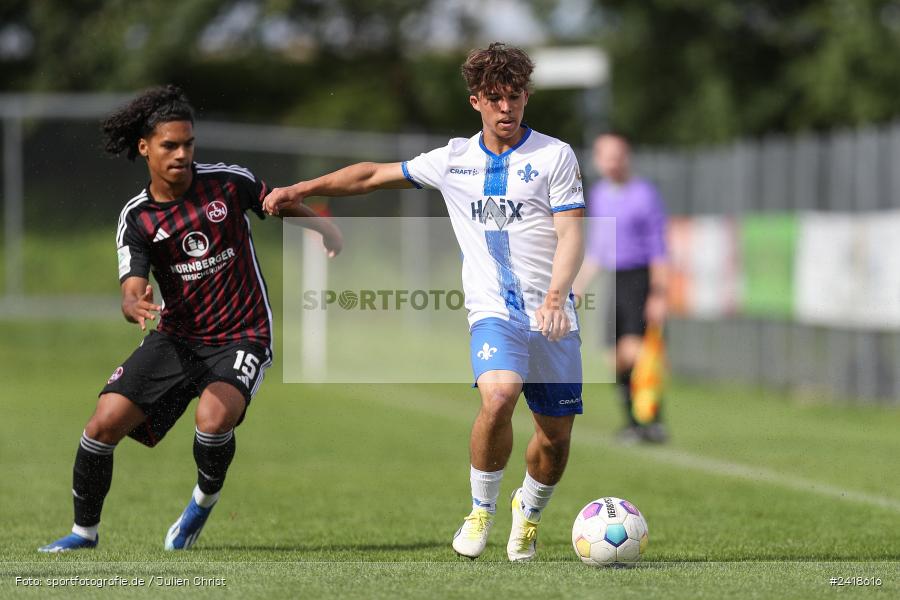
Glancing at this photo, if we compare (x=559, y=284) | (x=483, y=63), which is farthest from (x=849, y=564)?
(x=483, y=63)

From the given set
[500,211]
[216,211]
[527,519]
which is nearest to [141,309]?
[216,211]

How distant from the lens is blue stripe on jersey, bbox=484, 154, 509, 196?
6281 mm

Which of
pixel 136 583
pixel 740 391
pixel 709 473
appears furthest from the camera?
pixel 740 391

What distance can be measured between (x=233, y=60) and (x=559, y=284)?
22803 millimetres

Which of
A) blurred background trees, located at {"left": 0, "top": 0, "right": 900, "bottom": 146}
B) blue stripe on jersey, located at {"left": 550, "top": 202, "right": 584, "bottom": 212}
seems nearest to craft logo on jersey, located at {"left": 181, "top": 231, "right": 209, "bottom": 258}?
blue stripe on jersey, located at {"left": 550, "top": 202, "right": 584, "bottom": 212}

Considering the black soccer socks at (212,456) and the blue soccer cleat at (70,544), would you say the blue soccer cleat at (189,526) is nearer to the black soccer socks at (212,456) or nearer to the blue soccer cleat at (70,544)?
the black soccer socks at (212,456)

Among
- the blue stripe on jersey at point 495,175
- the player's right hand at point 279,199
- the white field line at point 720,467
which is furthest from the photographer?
the white field line at point 720,467

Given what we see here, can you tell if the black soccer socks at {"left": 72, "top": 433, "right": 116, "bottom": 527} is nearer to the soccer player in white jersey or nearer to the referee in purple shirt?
the soccer player in white jersey

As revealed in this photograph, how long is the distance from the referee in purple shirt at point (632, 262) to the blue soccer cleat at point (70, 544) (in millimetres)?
5865

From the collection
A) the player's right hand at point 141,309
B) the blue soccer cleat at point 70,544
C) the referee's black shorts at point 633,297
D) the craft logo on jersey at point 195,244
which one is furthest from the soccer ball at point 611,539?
the referee's black shorts at point 633,297

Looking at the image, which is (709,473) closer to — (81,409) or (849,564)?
(849,564)

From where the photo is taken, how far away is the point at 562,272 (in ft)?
20.1

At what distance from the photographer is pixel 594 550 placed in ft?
19.8

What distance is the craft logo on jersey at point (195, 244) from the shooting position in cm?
679
